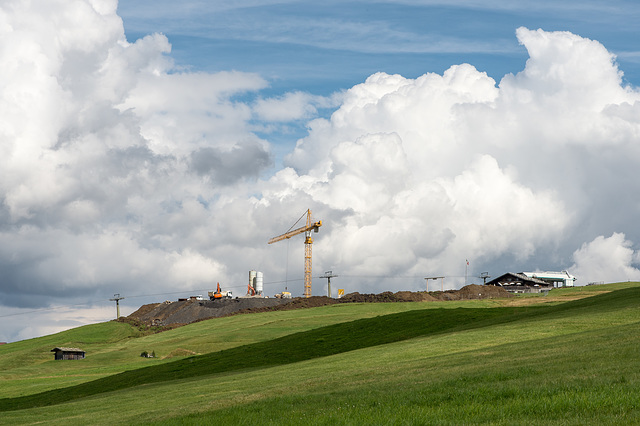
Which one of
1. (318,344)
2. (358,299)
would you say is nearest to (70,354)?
(318,344)

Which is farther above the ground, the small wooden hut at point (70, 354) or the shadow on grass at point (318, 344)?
the shadow on grass at point (318, 344)

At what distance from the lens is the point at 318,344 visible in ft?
276

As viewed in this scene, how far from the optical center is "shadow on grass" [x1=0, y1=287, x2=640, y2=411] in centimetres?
7081

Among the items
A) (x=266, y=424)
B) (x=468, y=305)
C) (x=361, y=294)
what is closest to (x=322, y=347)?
(x=266, y=424)

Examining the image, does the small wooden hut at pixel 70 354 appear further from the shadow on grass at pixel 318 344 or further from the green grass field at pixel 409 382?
the shadow on grass at pixel 318 344

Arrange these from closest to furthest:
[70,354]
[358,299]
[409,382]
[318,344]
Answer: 1. [409,382]
2. [318,344]
3. [70,354]
4. [358,299]

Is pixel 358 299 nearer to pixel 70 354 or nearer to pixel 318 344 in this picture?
pixel 70 354

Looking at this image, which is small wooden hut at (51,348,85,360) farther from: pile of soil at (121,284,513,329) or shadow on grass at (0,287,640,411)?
shadow on grass at (0,287,640,411)

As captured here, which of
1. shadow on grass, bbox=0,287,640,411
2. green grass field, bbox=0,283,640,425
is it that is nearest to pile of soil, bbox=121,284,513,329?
shadow on grass, bbox=0,287,640,411

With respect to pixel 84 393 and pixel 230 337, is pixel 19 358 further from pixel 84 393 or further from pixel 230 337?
pixel 84 393

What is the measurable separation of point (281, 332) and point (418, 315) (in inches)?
1276

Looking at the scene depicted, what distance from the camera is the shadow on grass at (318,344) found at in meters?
70.8

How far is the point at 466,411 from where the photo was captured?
70.5 ft

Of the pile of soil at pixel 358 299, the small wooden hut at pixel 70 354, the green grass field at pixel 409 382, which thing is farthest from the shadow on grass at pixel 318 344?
the pile of soil at pixel 358 299
